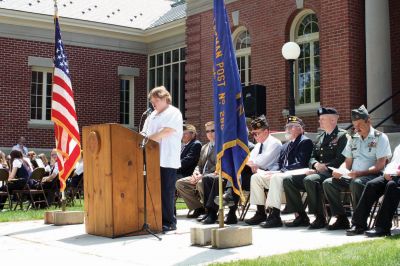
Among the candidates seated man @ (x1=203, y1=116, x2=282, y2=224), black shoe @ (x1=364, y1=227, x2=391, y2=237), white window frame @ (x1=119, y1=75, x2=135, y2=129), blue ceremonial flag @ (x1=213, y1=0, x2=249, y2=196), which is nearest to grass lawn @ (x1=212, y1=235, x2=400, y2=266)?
black shoe @ (x1=364, y1=227, x2=391, y2=237)

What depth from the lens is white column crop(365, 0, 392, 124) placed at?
44.6 ft

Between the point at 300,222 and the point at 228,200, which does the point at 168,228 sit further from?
the point at 300,222

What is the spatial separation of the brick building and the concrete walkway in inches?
295

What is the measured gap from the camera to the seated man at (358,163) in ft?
24.0

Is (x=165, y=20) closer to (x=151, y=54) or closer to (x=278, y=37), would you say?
(x=151, y=54)

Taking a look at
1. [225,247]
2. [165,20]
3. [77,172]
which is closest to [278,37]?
[77,172]

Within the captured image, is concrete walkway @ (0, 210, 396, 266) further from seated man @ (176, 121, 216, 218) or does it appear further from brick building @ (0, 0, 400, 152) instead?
brick building @ (0, 0, 400, 152)

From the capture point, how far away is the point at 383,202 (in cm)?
682

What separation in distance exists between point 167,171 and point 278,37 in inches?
366

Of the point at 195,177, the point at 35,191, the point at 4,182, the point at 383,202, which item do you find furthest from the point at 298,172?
the point at 4,182

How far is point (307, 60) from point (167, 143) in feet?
29.8

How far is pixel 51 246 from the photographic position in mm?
6648

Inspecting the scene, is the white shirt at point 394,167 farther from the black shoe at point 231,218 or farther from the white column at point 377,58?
the white column at point 377,58

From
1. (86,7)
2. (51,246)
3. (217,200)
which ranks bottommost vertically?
(51,246)
